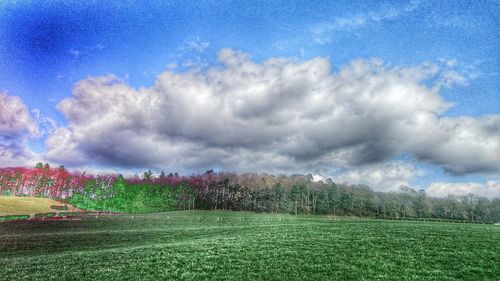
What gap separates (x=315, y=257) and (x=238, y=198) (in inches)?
6003

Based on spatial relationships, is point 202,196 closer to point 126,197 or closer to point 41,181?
point 126,197

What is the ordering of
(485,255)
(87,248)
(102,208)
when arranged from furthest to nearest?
(102,208), (87,248), (485,255)

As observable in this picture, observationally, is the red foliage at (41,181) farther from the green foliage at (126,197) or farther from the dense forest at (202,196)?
the green foliage at (126,197)

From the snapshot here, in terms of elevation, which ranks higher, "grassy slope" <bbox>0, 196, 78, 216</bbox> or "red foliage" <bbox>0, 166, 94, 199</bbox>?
"red foliage" <bbox>0, 166, 94, 199</bbox>

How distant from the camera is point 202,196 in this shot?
180250 mm

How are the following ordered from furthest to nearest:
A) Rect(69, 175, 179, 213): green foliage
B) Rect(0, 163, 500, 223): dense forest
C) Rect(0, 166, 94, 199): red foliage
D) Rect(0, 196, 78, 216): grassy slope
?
Rect(0, 166, 94, 199): red foliage < Rect(0, 163, 500, 223): dense forest < Rect(69, 175, 179, 213): green foliage < Rect(0, 196, 78, 216): grassy slope

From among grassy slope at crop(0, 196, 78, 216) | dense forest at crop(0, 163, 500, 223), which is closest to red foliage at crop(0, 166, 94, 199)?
dense forest at crop(0, 163, 500, 223)

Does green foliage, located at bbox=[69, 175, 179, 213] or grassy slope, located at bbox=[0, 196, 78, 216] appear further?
green foliage, located at bbox=[69, 175, 179, 213]

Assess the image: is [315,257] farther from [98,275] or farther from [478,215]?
[478,215]

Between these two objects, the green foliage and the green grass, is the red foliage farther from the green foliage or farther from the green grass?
the green grass

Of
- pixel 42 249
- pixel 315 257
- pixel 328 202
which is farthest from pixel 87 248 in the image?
pixel 328 202

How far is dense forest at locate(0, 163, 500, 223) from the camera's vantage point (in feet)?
548

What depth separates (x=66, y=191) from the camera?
186m

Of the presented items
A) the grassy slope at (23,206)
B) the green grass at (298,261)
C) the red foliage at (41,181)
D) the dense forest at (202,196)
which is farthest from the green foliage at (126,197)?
the green grass at (298,261)
